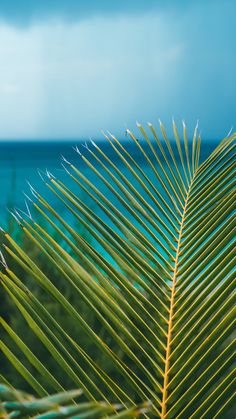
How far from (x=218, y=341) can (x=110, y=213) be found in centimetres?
22

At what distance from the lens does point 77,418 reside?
334mm

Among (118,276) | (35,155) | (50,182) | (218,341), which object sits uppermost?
(35,155)

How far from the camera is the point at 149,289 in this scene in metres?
0.76

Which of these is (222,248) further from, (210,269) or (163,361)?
(163,361)

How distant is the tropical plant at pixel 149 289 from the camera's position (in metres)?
0.65

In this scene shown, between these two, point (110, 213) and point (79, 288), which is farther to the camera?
point (110, 213)

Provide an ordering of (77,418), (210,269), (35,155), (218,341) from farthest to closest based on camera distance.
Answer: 1. (35,155)
2. (210,269)
3. (218,341)
4. (77,418)

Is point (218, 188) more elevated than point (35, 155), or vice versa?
point (35, 155)

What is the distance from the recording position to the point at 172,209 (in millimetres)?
964

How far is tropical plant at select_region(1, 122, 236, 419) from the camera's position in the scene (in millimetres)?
653

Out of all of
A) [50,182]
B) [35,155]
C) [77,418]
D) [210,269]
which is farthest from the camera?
[35,155]

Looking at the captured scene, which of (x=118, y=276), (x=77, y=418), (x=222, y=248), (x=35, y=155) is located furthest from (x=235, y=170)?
(x=35, y=155)

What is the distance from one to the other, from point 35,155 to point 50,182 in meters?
22.4

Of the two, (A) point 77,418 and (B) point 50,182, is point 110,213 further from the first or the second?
(A) point 77,418
